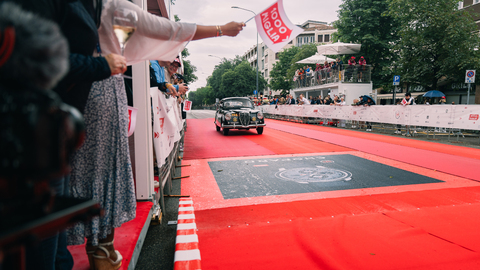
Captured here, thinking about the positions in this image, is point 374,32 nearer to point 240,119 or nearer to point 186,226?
point 240,119

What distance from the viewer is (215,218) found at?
133 inches

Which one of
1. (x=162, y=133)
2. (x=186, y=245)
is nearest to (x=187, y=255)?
(x=186, y=245)

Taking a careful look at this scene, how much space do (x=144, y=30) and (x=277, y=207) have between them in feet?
8.77

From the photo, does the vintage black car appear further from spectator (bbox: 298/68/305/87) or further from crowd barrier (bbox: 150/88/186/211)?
spectator (bbox: 298/68/305/87)

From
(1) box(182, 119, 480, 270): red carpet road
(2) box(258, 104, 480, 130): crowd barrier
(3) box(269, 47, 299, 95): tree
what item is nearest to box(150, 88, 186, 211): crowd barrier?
(1) box(182, 119, 480, 270): red carpet road

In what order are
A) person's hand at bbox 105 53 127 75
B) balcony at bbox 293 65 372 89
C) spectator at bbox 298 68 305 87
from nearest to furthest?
person's hand at bbox 105 53 127 75, balcony at bbox 293 65 372 89, spectator at bbox 298 68 305 87

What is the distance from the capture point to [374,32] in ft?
86.1

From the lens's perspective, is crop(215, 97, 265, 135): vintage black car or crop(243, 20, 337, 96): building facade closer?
crop(215, 97, 265, 135): vintage black car

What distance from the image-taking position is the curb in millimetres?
1999

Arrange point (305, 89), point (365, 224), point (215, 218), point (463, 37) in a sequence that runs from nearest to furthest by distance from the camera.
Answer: point (365, 224) → point (215, 218) → point (463, 37) → point (305, 89)

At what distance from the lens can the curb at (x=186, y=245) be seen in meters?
2.00

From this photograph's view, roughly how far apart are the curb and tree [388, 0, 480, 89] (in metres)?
22.5

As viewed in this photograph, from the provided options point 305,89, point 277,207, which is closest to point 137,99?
point 277,207

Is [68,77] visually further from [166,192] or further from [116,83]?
[166,192]
